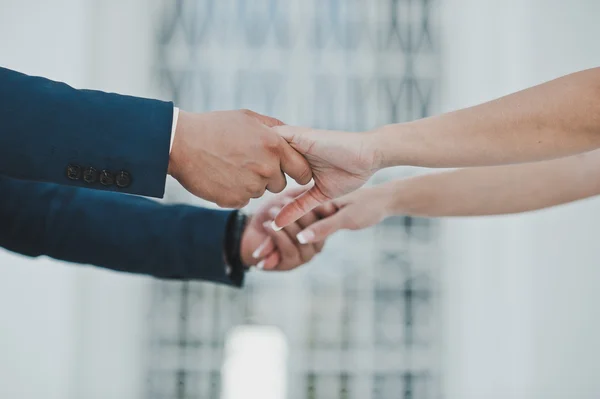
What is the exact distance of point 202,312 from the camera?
140 inches

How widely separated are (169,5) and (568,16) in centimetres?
206

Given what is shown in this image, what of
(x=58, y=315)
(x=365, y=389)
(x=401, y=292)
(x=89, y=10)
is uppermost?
(x=89, y=10)

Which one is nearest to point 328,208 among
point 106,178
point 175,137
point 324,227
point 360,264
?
point 324,227

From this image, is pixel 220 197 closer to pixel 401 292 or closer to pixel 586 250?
pixel 401 292

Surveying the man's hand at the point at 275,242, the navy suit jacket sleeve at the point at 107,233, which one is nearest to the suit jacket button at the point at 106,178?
the navy suit jacket sleeve at the point at 107,233

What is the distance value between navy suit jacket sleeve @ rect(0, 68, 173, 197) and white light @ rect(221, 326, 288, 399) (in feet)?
7.19

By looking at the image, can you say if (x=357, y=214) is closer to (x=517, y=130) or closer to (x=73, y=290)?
(x=517, y=130)

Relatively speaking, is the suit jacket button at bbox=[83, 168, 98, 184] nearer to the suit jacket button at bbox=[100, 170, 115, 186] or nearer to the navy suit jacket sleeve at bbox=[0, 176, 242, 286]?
the suit jacket button at bbox=[100, 170, 115, 186]

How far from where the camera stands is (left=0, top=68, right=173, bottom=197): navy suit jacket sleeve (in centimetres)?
132

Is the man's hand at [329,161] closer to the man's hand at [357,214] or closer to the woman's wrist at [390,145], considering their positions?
the woman's wrist at [390,145]

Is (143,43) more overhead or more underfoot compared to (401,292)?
more overhead

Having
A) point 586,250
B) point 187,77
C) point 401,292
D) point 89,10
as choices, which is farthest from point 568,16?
point 89,10

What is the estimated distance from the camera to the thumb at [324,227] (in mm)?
1858

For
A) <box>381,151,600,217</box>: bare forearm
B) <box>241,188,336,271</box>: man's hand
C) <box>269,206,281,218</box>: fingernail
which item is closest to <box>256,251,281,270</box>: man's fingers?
<box>241,188,336,271</box>: man's hand
